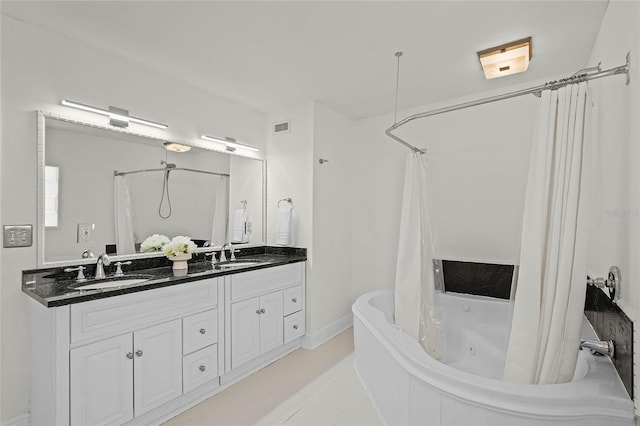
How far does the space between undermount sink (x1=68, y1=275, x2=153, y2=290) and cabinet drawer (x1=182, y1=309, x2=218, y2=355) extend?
0.42 meters

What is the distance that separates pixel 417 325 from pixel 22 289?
256 cm

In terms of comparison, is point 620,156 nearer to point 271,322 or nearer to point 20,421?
point 271,322

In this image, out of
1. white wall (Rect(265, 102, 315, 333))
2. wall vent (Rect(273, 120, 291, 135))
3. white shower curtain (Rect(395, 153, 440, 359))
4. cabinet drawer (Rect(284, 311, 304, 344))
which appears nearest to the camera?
white shower curtain (Rect(395, 153, 440, 359))

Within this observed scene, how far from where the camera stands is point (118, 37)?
213 centimetres

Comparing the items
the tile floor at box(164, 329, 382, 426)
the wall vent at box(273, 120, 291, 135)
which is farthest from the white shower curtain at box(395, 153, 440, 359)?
the wall vent at box(273, 120, 291, 135)

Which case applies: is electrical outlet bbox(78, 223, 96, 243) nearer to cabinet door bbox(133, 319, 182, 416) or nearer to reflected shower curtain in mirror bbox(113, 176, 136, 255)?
reflected shower curtain in mirror bbox(113, 176, 136, 255)

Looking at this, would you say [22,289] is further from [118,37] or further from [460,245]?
[460,245]

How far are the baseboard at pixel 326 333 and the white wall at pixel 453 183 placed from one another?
35 cm

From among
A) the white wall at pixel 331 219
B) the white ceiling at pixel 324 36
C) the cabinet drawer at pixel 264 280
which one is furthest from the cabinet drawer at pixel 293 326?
the white ceiling at pixel 324 36

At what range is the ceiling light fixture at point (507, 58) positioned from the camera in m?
2.23

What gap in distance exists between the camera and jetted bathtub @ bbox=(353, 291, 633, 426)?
1212mm

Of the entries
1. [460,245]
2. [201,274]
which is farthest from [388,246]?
[201,274]

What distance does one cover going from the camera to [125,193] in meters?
2.49

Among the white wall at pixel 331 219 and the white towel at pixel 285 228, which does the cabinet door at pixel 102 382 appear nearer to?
the white towel at pixel 285 228
